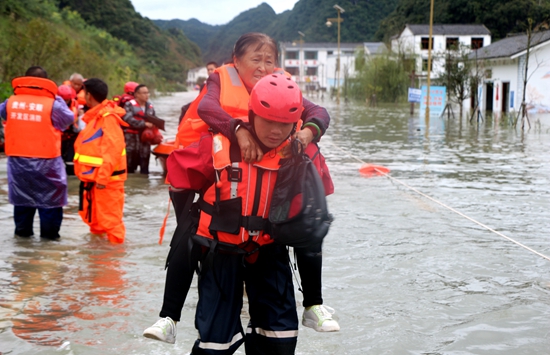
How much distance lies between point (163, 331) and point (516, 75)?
39484mm

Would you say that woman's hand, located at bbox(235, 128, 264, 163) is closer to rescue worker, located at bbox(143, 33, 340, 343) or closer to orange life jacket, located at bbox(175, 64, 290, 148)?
rescue worker, located at bbox(143, 33, 340, 343)

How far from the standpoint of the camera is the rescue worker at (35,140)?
714 cm

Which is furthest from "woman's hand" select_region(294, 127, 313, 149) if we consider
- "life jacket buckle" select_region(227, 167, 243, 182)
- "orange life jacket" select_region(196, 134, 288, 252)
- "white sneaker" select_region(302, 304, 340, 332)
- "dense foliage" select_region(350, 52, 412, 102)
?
"dense foliage" select_region(350, 52, 412, 102)

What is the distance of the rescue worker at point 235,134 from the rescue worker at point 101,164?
3.68 metres

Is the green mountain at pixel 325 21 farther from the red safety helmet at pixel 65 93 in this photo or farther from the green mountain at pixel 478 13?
the red safety helmet at pixel 65 93

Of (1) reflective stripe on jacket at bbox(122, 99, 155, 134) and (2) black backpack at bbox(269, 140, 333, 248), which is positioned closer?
(2) black backpack at bbox(269, 140, 333, 248)

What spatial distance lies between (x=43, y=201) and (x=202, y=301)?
4536mm

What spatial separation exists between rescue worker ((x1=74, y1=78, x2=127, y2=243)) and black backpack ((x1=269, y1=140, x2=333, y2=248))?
4328 millimetres

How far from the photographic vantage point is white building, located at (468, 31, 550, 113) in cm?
3850

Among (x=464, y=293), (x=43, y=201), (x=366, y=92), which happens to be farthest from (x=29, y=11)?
(x=464, y=293)

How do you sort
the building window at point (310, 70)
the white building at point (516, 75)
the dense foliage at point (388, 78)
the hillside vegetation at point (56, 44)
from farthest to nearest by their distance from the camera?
the building window at point (310, 70), the dense foliage at point (388, 78), the white building at point (516, 75), the hillside vegetation at point (56, 44)

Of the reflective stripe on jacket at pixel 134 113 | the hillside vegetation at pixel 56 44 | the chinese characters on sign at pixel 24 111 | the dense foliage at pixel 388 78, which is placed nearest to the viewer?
the chinese characters on sign at pixel 24 111

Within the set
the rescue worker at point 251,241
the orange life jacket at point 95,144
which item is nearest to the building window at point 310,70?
the orange life jacket at point 95,144

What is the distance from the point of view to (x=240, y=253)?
10.8ft
